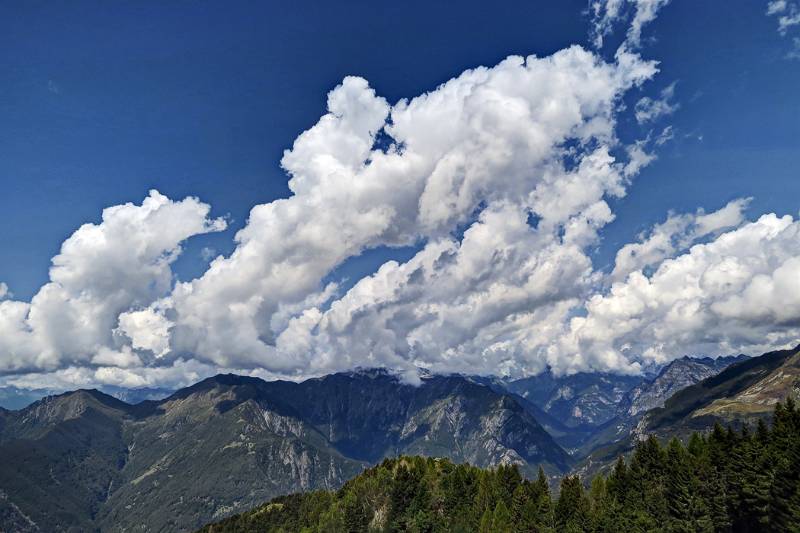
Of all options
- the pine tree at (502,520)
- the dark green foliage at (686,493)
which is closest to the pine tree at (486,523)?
the dark green foliage at (686,493)

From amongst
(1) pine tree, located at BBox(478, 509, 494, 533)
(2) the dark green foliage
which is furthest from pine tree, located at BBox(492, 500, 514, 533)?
(1) pine tree, located at BBox(478, 509, 494, 533)

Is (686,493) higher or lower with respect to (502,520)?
higher

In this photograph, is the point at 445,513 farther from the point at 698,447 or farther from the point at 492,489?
the point at 698,447

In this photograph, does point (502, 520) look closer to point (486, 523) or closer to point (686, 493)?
point (486, 523)

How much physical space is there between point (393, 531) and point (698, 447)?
4232 inches

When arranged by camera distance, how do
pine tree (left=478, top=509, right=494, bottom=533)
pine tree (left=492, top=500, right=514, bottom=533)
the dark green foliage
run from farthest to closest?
1. pine tree (left=478, top=509, right=494, bottom=533)
2. pine tree (left=492, top=500, right=514, bottom=533)
3. the dark green foliage

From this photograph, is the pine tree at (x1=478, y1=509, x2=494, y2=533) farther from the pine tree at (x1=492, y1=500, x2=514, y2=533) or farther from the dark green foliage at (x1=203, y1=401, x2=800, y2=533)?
the pine tree at (x1=492, y1=500, x2=514, y2=533)

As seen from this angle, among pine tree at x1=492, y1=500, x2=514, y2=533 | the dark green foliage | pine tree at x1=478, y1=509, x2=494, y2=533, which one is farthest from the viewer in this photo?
pine tree at x1=478, y1=509, x2=494, y2=533

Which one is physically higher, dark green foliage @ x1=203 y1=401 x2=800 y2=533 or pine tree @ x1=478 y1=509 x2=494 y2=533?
dark green foliage @ x1=203 y1=401 x2=800 y2=533

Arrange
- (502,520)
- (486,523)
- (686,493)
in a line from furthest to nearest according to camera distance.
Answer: (486,523) → (502,520) → (686,493)

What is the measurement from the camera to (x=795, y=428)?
10800 cm

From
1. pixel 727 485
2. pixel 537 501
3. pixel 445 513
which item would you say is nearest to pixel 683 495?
pixel 727 485

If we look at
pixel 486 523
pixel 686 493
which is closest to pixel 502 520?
pixel 486 523

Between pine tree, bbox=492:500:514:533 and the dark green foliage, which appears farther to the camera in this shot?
pine tree, bbox=492:500:514:533
